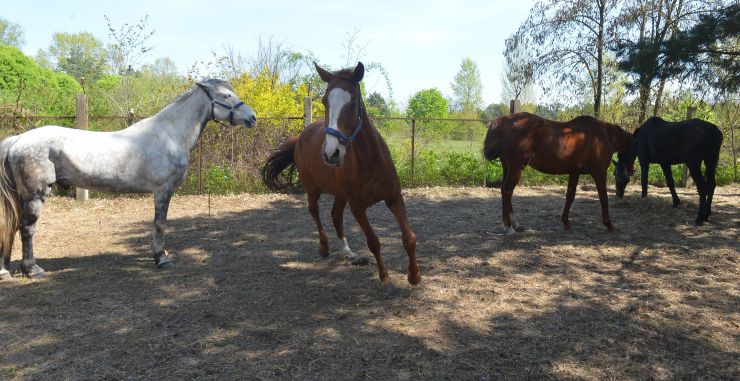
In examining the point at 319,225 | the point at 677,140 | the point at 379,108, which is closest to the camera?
the point at 319,225

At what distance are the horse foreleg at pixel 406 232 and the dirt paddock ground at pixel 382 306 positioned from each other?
0.55 ft

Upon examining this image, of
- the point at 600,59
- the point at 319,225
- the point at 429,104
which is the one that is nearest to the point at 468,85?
the point at 429,104

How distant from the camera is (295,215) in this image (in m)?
7.70

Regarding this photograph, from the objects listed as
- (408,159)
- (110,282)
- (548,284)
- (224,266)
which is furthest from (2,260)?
(408,159)

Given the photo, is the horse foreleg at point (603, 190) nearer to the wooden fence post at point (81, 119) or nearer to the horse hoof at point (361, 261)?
the horse hoof at point (361, 261)

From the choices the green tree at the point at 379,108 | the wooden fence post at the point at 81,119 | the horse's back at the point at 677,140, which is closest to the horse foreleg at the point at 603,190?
the horse's back at the point at 677,140

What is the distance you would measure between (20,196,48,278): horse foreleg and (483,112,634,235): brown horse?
5021 mm

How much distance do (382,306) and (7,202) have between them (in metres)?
3.53

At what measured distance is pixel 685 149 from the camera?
6.99m

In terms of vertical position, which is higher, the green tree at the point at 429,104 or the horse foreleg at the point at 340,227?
the green tree at the point at 429,104

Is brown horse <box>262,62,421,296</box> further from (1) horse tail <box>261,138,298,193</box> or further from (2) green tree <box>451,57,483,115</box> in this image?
(2) green tree <box>451,57,483,115</box>

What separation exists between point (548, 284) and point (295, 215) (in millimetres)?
4529

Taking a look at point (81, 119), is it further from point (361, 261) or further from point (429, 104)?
point (429, 104)

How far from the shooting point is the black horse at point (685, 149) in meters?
6.74
